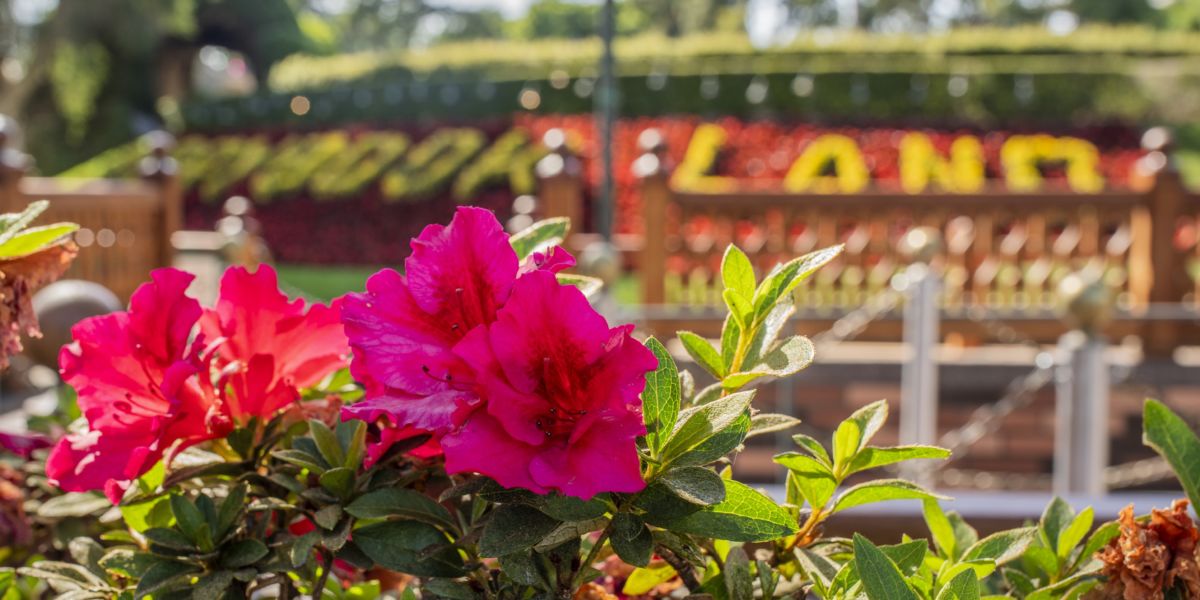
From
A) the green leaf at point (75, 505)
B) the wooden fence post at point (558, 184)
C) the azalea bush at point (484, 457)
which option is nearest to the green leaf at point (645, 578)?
the azalea bush at point (484, 457)

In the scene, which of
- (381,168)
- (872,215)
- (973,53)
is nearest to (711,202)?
(872,215)

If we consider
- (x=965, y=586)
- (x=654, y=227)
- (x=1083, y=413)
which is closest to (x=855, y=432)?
(x=965, y=586)

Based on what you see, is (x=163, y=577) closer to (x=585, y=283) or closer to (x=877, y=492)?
(x=585, y=283)

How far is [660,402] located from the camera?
570 mm

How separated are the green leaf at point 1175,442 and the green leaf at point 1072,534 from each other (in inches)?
2.4

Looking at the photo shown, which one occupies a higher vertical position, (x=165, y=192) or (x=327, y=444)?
(x=165, y=192)

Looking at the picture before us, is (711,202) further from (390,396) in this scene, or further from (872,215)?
(390,396)

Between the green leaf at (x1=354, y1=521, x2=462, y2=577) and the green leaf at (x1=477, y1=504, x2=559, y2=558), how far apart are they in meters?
0.08

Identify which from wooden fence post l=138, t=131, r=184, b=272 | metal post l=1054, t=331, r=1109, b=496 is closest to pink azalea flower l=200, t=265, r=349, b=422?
metal post l=1054, t=331, r=1109, b=496

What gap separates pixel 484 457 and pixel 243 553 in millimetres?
233

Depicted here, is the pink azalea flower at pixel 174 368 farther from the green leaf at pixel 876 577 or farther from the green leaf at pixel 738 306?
the green leaf at pixel 876 577

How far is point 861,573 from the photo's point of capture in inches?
20.1

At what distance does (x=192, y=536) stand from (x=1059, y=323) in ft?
19.4

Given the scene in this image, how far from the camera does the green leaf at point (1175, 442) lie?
2.20 feet
